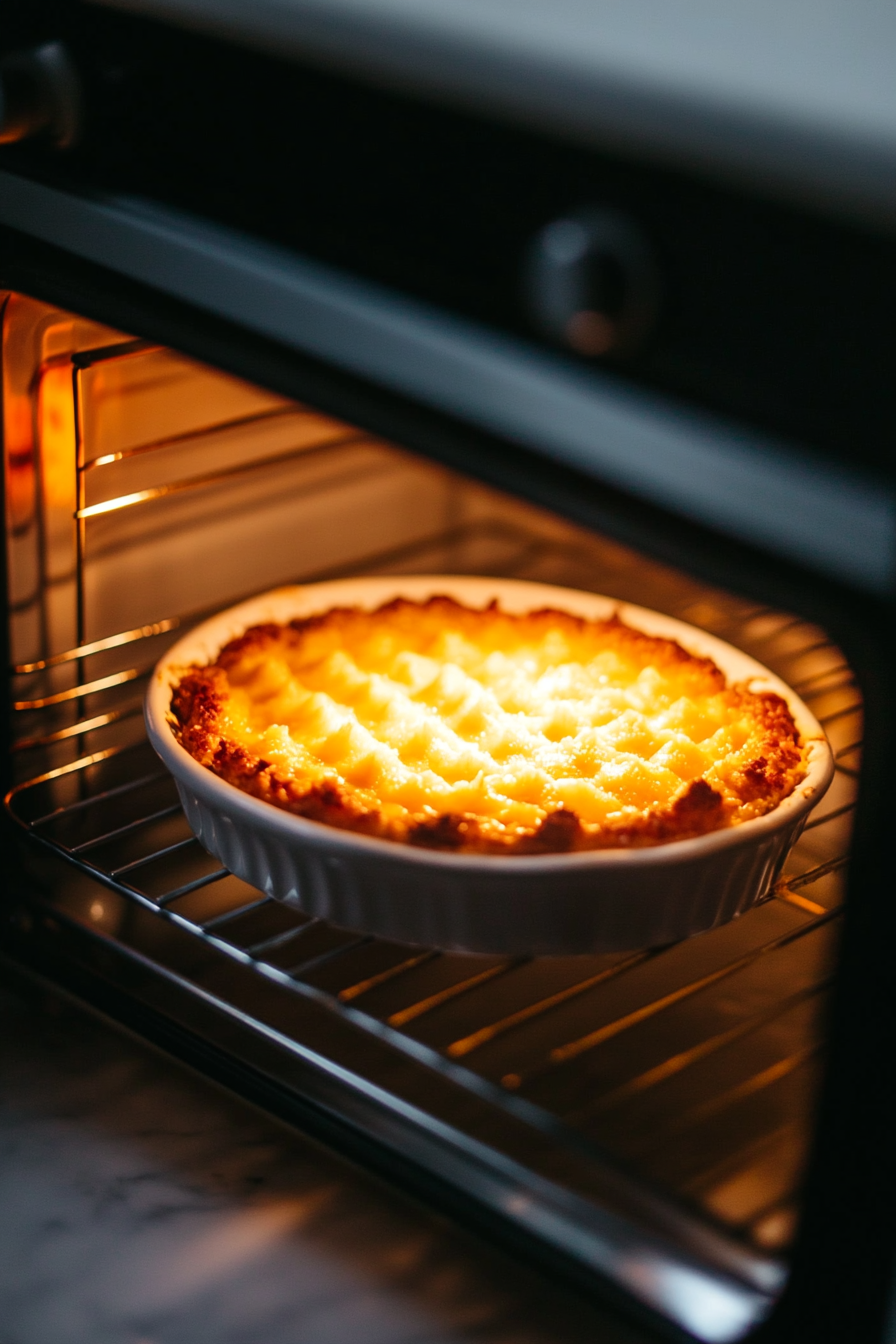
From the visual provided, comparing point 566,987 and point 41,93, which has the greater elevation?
point 41,93

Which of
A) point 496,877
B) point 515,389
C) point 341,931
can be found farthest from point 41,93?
point 341,931

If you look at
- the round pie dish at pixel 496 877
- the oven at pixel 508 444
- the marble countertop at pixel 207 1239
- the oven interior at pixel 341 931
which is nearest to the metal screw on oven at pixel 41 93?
the oven at pixel 508 444

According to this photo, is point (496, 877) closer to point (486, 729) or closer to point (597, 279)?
point (486, 729)

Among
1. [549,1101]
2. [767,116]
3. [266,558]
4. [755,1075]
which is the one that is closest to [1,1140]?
[549,1101]

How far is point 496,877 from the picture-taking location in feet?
2.54

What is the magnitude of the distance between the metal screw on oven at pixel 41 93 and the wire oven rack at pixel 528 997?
1.12ft

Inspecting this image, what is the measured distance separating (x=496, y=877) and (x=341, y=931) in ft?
0.82

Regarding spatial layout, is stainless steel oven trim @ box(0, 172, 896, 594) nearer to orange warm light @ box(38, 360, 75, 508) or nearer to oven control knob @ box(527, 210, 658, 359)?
oven control knob @ box(527, 210, 658, 359)

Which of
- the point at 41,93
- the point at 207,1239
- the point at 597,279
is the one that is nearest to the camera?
the point at 597,279

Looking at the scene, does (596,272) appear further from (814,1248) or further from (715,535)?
(814,1248)

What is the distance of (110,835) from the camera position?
3.11 ft

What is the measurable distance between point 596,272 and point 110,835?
575 millimetres

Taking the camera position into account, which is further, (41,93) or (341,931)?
(341,931)

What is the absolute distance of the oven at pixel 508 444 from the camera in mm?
486
